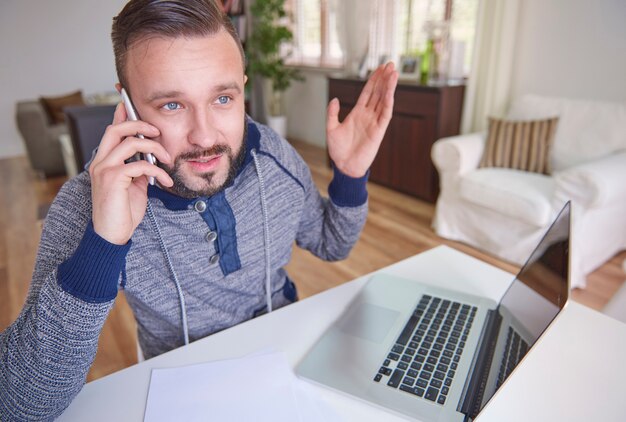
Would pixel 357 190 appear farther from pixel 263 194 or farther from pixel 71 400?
pixel 71 400

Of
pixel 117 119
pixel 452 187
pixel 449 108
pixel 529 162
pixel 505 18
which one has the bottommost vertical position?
pixel 452 187

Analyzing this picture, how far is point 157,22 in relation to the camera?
688mm

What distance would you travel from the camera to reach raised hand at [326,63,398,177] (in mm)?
902

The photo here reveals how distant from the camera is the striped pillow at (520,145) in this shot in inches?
100.0

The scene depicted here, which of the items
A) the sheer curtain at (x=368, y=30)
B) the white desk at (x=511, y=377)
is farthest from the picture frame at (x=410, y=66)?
the white desk at (x=511, y=377)

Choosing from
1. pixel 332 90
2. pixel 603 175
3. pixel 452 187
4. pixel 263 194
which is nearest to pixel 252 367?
pixel 263 194

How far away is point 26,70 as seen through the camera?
5.02 m

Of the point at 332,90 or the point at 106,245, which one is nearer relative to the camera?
the point at 106,245

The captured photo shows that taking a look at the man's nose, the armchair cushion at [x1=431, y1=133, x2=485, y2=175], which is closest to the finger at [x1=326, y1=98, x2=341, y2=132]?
the man's nose

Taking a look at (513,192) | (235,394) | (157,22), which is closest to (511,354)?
(235,394)

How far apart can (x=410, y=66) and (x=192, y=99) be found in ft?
10.2

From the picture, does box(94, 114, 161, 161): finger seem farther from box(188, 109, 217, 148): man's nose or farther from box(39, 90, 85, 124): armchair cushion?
box(39, 90, 85, 124): armchair cushion

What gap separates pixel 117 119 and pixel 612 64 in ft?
9.57

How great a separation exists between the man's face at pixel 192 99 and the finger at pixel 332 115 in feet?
0.69
